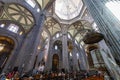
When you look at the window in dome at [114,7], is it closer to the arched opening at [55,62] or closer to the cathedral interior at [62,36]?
the cathedral interior at [62,36]

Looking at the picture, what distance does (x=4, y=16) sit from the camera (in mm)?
13531

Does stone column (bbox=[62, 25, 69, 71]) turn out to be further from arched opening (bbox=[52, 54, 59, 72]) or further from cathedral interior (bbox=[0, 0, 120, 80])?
arched opening (bbox=[52, 54, 59, 72])

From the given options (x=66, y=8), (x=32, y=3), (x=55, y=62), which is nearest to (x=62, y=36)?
(x=55, y=62)

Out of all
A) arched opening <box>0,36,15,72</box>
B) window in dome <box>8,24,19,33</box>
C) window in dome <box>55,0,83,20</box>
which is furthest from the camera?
window in dome <box>55,0,83,20</box>

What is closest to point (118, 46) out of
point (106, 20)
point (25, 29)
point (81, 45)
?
point (106, 20)

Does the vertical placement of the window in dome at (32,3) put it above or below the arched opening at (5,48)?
above

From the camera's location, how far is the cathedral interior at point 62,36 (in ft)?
13.9

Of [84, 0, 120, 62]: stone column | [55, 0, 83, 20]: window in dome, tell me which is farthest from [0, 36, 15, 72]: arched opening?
[84, 0, 120, 62]: stone column

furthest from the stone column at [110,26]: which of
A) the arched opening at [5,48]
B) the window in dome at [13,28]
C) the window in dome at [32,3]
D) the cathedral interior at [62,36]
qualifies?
the arched opening at [5,48]

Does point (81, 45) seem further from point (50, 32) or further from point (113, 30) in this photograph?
point (113, 30)

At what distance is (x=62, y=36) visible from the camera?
16.2m

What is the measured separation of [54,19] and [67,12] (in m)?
5.32

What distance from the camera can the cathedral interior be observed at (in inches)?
167

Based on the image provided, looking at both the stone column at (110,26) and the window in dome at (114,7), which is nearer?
the stone column at (110,26)
